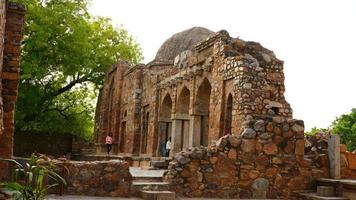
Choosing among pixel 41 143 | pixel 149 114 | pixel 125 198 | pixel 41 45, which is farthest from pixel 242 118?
pixel 41 143

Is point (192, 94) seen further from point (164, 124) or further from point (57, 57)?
point (57, 57)

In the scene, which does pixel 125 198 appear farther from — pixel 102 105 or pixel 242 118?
pixel 102 105

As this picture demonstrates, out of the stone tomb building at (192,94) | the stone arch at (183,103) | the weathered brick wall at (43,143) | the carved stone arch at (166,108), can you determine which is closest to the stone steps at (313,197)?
the stone tomb building at (192,94)

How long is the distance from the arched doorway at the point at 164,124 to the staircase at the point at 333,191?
10.2m

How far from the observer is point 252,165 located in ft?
28.4

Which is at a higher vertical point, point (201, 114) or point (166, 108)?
point (166, 108)

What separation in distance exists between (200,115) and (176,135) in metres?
1.81

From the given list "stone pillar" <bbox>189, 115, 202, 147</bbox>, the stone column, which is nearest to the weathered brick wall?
the stone column

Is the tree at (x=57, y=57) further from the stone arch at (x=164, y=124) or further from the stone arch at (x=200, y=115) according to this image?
the stone arch at (x=200, y=115)

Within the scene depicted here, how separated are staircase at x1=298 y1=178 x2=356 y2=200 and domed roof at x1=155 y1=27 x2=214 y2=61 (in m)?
15.0

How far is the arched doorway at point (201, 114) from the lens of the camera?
1491 centimetres

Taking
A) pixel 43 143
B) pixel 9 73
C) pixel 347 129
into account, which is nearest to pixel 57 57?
pixel 43 143

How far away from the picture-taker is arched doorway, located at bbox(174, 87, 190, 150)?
16.6 m

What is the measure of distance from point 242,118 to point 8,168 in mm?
5807
